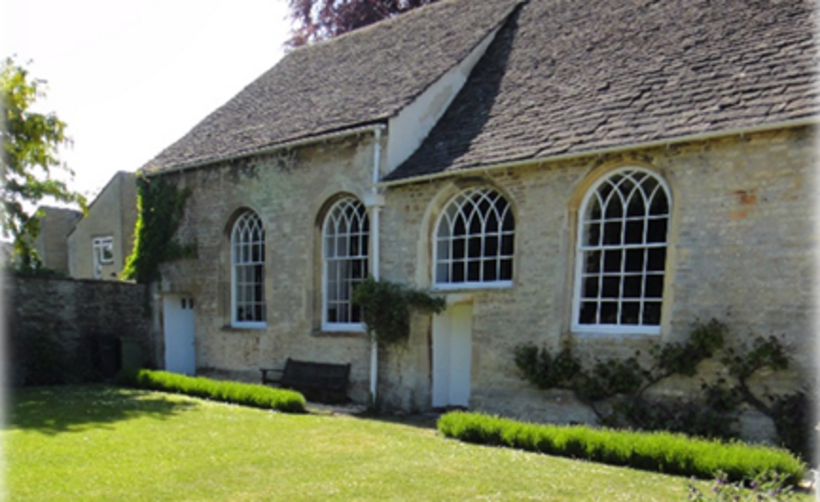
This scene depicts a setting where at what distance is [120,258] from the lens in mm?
25984

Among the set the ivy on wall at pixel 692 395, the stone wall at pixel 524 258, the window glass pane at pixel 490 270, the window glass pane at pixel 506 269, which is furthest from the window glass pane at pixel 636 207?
the window glass pane at pixel 490 270

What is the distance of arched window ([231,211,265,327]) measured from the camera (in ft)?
52.9

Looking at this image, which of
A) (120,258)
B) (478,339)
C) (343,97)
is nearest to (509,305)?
(478,339)

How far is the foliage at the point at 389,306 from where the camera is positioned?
39.7ft

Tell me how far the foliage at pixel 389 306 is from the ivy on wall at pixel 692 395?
2.83 m

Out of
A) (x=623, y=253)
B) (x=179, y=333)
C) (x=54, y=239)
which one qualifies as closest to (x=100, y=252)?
(x=54, y=239)

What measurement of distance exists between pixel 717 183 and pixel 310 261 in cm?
900

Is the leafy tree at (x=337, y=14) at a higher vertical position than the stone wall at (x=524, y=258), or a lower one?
higher

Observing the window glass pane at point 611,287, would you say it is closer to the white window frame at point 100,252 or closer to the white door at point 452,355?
the white door at point 452,355

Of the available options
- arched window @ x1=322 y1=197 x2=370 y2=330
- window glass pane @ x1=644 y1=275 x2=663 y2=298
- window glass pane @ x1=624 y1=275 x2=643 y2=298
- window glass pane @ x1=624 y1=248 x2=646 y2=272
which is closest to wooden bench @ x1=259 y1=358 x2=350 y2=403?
arched window @ x1=322 y1=197 x2=370 y2=330

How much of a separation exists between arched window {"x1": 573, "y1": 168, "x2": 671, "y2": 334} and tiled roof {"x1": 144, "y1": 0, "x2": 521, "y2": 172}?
16.6 ft

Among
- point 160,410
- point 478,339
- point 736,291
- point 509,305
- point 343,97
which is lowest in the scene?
point 160,410

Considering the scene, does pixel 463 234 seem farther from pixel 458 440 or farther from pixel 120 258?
pixel 120 258

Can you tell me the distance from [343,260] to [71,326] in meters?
8.14
